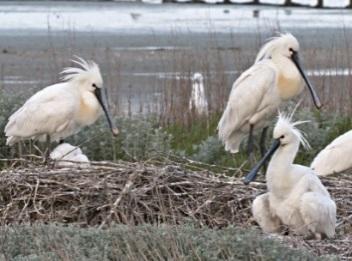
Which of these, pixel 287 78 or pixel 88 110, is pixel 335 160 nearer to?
pixel 287 78

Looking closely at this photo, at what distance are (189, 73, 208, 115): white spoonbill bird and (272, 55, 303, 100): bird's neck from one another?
5.04 ft

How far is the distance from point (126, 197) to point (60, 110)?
9.51 feet

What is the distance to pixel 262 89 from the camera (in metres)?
11.4

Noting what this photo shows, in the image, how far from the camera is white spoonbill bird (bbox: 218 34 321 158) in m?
11.3

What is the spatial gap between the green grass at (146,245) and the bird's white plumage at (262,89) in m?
4.69

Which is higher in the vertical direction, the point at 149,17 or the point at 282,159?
the point at 282,159

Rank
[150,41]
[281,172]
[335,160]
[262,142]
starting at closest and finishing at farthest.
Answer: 1. [281,172]
2. [335,160]
3. [262,142]
4. [150,41]

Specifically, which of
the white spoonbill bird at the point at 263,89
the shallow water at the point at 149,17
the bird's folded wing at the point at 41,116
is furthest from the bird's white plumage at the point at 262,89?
the shallow water at the point at 149,17

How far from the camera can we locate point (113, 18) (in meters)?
31.2

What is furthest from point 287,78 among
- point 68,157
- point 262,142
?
point 68,157

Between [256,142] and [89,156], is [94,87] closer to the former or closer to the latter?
[89,156]

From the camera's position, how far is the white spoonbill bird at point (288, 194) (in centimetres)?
795

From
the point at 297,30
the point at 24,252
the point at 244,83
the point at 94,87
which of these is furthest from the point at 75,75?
the point at 297,30

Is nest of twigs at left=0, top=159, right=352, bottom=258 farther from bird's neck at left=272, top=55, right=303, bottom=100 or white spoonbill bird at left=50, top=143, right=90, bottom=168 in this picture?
bird's neck at left=272, top=55, right=303, bottom=100
